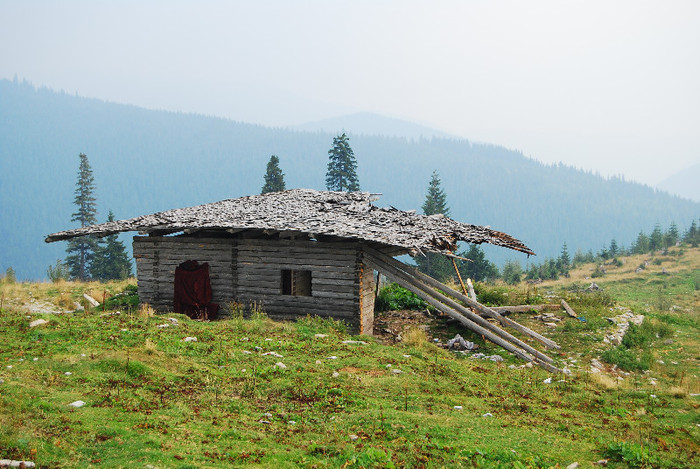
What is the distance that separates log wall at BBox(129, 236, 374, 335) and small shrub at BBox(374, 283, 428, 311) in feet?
7.30

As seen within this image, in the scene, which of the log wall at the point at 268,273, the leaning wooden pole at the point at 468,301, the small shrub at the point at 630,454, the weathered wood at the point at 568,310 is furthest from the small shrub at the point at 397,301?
the small shrub at the point at 630,454

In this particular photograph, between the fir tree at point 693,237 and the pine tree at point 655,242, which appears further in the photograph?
the pine tree at point 655,242

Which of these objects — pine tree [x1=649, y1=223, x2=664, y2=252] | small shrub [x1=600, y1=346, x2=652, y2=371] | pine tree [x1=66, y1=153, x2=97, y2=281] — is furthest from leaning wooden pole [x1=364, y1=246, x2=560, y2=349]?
pine tree [x1=66, y1=153, x2=97, y2=281]

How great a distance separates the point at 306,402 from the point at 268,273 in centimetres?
916

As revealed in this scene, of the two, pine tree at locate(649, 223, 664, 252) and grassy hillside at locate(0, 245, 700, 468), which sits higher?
pine tree at locate(649, 223, 664, 252)

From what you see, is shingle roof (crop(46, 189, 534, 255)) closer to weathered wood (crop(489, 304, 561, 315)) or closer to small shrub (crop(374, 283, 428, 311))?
weathered wood (crop(489, 304, 561, 315))

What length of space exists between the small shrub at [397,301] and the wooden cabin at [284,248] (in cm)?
212

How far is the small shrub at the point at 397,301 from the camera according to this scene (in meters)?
21.4

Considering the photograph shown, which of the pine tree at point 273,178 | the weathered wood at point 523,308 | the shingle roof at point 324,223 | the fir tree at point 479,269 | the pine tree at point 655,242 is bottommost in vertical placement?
the fir tree at point 479,269

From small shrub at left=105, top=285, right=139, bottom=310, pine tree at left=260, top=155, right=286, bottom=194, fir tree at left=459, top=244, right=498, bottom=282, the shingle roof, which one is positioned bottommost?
fir tree at left=459, top=244, right=498, bottom=282

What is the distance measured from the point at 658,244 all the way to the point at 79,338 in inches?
2086

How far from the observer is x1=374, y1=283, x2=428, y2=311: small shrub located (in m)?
21.4

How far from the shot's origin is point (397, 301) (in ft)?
71.5

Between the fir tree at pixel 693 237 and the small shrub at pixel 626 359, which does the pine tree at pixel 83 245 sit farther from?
the fir tree at pixel 693 237
